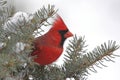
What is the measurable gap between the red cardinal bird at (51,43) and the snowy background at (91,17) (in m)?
1.75

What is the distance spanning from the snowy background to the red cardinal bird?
1.75 m

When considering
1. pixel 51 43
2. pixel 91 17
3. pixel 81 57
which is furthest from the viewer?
pixel 91 17

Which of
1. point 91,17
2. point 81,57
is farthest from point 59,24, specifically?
point 91,17

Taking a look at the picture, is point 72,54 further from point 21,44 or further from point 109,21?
point 109,21

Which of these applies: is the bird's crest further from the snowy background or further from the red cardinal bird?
the snowy background

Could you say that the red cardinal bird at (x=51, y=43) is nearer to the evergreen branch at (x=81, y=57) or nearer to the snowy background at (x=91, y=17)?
the evergreen branch at (x=81, y=57)

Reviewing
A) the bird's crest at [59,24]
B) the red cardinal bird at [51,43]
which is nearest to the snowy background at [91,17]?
the red cardinal bird at [51,43]

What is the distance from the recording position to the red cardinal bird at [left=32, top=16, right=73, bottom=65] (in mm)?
1588

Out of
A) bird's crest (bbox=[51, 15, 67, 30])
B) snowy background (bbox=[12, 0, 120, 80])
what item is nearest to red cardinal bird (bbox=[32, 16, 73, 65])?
bird's crest (bbox=[51, 15, 67, 30])

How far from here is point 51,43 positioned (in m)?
1.70

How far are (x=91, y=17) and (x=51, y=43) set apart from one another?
98.5 inches

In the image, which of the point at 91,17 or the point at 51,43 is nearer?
the point at 51,43

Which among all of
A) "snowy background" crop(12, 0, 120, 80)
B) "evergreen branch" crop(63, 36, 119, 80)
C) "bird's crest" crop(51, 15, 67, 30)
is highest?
"bird's crest" crop(51, 15, 67, 30)

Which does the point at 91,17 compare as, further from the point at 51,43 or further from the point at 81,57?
the point at 81,57
